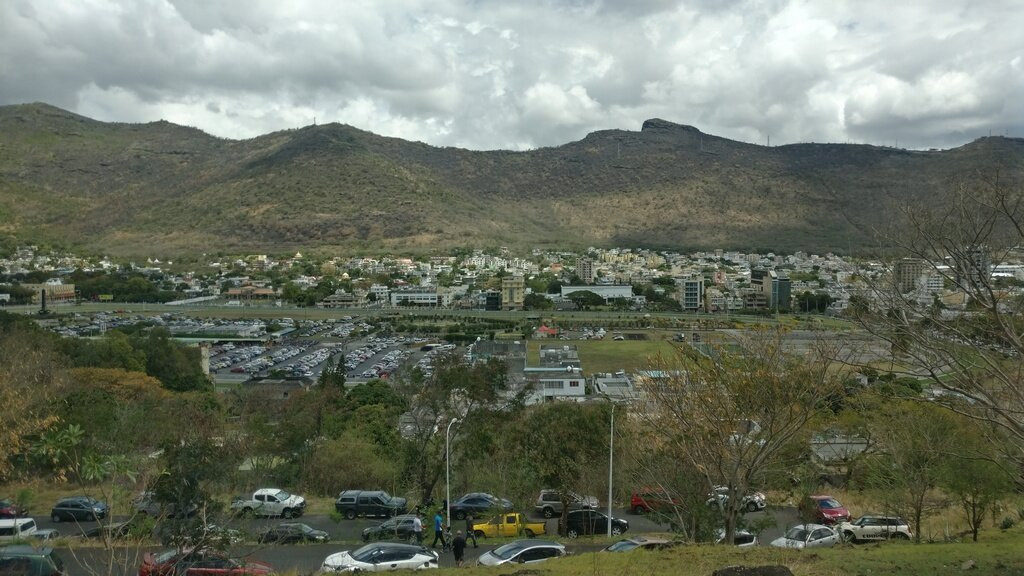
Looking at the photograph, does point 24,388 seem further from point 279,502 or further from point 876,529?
point 876,529

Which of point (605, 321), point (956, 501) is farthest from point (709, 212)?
point (956, 501)

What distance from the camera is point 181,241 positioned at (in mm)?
105438

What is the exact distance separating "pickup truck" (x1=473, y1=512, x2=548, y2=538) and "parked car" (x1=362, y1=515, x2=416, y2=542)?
122 centimetres

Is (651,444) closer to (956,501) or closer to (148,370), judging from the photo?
(956,501)

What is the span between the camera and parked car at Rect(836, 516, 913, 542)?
12516 mm

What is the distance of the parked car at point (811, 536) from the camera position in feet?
38.6

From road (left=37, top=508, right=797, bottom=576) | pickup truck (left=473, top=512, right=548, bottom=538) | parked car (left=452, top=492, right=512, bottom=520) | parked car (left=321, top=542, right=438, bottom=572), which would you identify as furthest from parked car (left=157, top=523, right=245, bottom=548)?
parked car (left=452, top=492, right=512, bottom=520)

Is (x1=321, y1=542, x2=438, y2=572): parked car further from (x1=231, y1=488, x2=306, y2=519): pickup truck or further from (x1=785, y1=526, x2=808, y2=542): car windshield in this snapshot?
(x1=785, y1=526, x2=808, y2=542): car windshield

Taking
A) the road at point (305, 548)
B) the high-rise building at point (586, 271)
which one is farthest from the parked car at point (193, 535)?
the high-rise building at point (586, 271)

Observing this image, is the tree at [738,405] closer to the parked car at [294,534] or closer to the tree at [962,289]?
the tree at [962,289]

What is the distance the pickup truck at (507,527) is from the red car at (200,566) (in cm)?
509

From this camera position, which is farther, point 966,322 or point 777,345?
point 777,345

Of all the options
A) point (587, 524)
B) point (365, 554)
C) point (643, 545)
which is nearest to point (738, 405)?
point (643, 545)

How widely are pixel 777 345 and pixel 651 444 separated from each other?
3.43 meters
